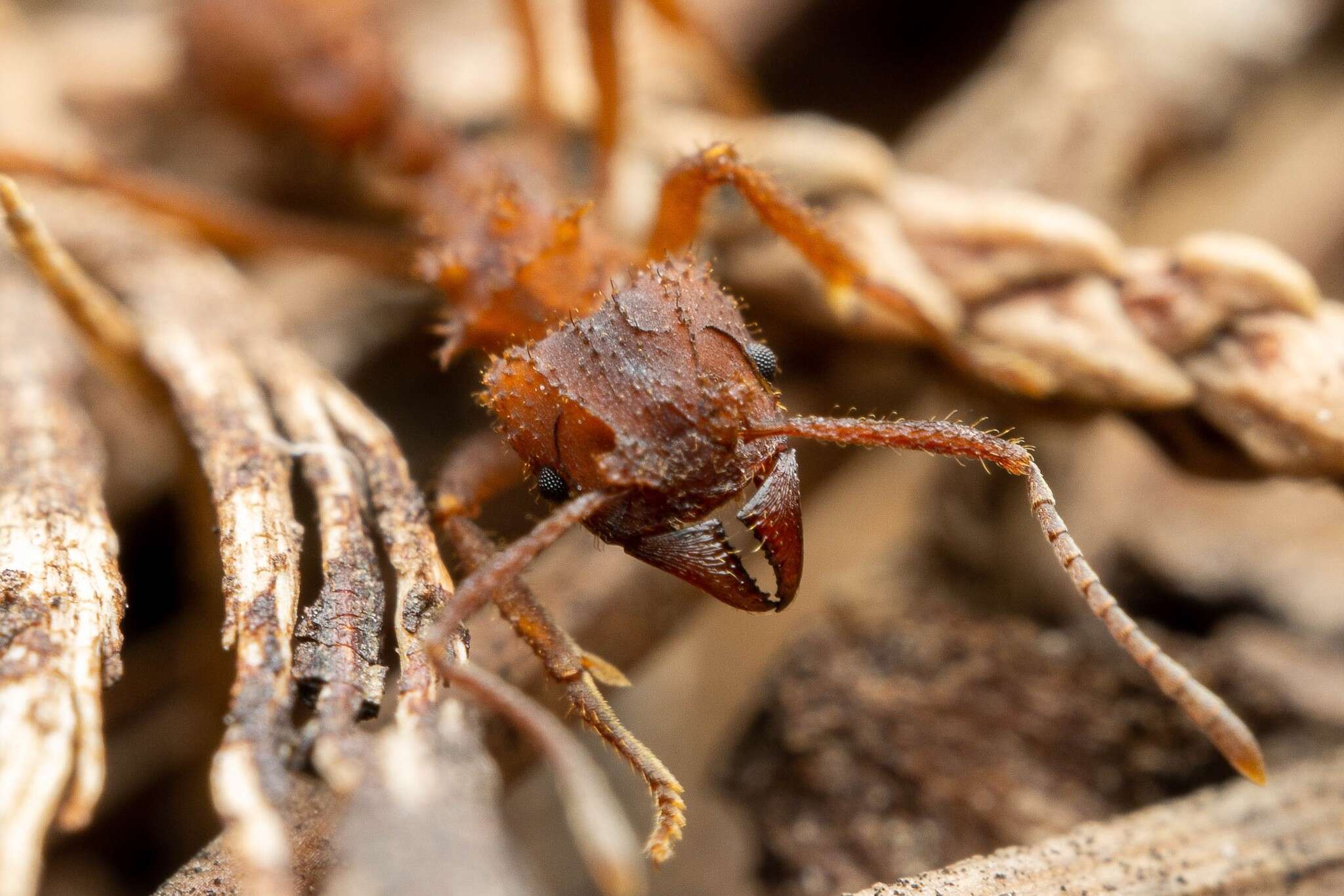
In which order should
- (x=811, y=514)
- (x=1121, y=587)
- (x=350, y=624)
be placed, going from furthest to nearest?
(x=811, y=514), (x=1121, y=587), (x=350, y=624)

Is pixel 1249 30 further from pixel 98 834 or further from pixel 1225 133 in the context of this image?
pixel 98 834

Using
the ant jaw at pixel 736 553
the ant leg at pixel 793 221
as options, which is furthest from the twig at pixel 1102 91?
the ant jaw at pixel 736 553

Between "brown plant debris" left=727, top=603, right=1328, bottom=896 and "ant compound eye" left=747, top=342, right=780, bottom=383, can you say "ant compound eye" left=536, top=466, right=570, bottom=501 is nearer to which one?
"ant compound eye" left=747, top=342, right=780, bottom=383

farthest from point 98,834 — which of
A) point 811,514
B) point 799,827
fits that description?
point 811,514

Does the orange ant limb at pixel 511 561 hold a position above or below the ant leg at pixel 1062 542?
above

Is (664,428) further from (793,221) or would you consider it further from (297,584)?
(793,221)

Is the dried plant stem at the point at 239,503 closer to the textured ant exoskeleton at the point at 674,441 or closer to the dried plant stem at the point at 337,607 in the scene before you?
the dried plant stem at the point at 337,607
